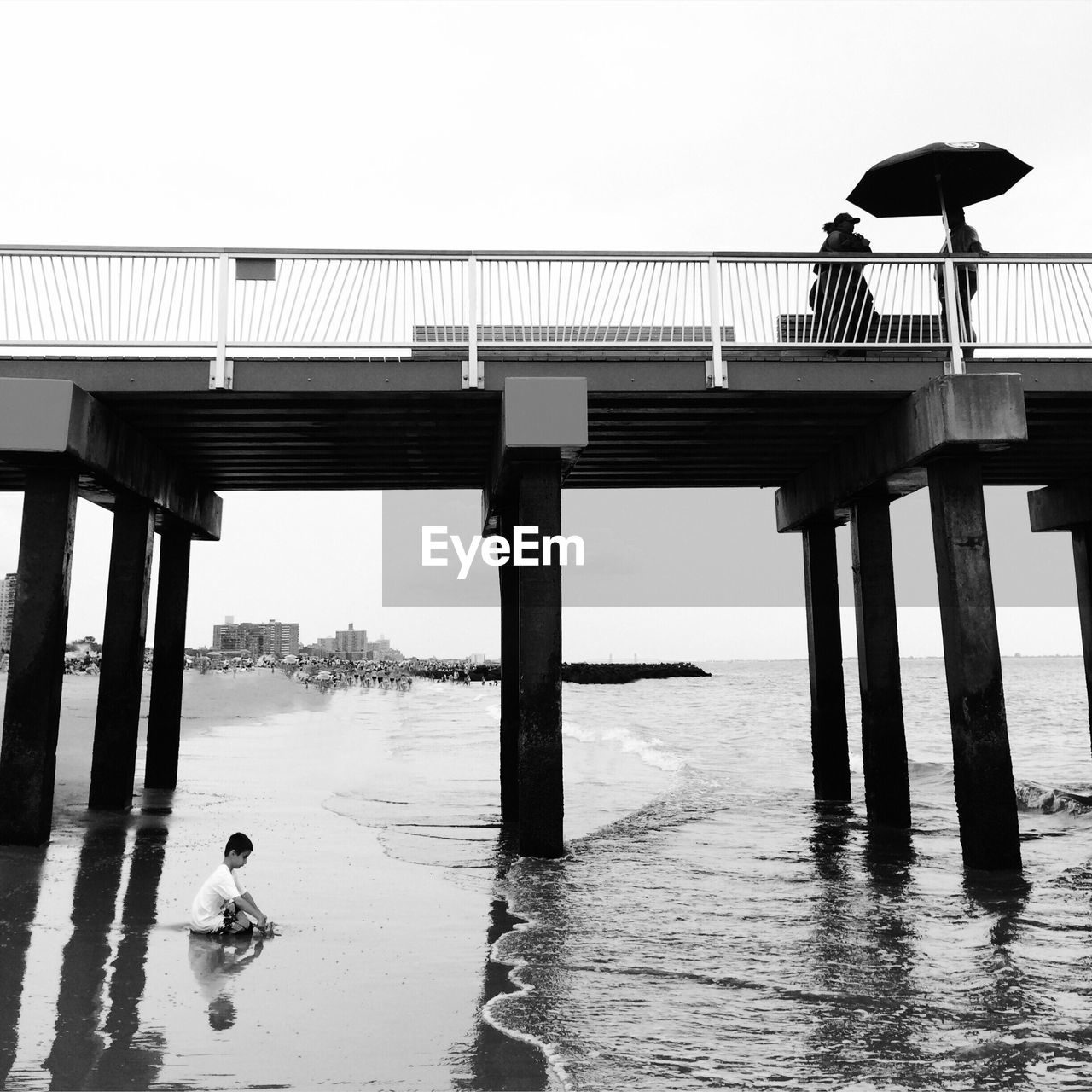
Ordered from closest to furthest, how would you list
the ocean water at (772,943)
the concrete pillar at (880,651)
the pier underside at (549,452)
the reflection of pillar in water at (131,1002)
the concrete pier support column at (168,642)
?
the reflection of pillar in water at (131,1002) → the ocean water at (772,943) → the pier underside at (549,452) → the concrete pillar at (880,651) → the concrete pier support column at (168,642)

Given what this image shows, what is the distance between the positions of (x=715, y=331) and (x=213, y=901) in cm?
776

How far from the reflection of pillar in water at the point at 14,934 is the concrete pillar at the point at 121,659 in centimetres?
359

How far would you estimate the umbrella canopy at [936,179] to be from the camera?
38.9ft

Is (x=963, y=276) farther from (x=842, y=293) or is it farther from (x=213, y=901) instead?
(x=213, y=901)

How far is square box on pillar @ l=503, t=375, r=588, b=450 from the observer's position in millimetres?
10570

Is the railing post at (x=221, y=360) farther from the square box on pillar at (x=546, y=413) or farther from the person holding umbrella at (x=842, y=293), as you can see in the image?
the person holding umbrella at (x=842, y=293)

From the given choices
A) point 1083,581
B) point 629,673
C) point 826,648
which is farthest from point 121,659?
point 629,673

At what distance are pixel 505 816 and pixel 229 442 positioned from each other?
6.74 m

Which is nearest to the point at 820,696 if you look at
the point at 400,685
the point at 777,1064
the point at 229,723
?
the point at 777,1064

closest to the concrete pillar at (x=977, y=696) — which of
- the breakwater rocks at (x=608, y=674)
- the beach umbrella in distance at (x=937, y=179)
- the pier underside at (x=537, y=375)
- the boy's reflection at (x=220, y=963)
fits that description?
the pier underside at (x=537, y=375)

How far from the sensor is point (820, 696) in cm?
1599

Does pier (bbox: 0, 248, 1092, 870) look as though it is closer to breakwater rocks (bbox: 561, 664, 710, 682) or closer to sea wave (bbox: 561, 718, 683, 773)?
sea wave (bbox: 561, 718, 683, 773)

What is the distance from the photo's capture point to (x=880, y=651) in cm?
1352

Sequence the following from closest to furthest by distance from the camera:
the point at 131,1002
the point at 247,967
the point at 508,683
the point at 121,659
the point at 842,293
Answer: the point at 131,1002 < the point at 247,967 < the point at 842,293 < the point at 121,659 < the point at 508,683
